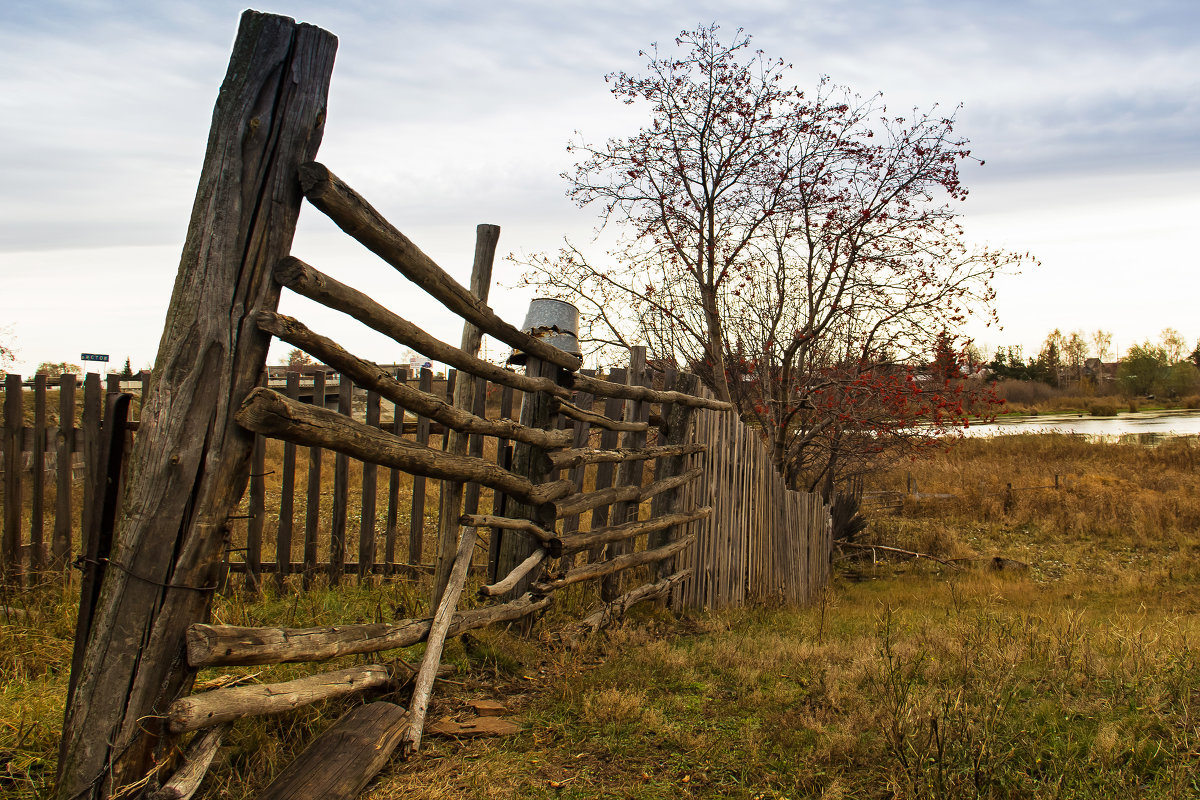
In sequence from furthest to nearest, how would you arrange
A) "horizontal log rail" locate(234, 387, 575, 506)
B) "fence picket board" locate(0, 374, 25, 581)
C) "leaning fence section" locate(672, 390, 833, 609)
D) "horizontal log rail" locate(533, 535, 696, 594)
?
"leaning fence section" locate(672, 390, 833, 609) → "fence picket board" locate(0, 374, 25, 581) → "horizontal log rail" locate(533, 535, 696, 594) → "horizontal log rail" locate(234, 387, 575, 506)

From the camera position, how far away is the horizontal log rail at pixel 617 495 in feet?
13.3

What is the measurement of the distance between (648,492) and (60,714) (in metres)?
3.30

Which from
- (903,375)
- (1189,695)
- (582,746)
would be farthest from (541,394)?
(903,375)

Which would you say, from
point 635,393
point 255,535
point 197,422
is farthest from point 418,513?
point 197,422

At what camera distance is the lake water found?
26086 millimetres

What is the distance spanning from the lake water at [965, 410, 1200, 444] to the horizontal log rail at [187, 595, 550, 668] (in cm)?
2609

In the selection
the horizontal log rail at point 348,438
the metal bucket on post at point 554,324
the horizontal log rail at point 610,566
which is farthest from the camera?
the metal bucket on post at point 554,324

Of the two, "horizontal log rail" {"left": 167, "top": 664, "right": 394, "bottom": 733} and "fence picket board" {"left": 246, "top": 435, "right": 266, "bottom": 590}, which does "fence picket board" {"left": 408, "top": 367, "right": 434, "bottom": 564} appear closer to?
"fence picket board" {"left": 246, "top": 435, "right": 266, "bottom": 590}

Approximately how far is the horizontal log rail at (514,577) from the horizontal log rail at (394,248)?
1.03 meters

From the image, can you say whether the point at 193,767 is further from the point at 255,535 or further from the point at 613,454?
the point at 255,535

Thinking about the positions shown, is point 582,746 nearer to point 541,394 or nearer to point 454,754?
point 454,754

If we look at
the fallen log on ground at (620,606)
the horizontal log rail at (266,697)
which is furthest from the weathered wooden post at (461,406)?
the fallen log on ground at (620,606)

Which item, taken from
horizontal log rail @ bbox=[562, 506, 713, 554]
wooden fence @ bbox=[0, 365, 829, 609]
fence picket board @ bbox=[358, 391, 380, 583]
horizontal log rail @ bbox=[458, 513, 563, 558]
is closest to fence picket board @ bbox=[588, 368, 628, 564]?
wooden fence @ bbox=[0, 365, 829, 609]

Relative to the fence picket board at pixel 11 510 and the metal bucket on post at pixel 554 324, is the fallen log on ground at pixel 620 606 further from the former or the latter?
the fence picket board at pixel 11 510
